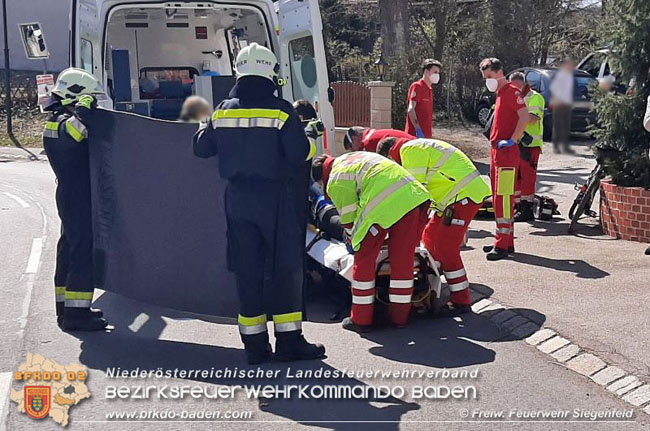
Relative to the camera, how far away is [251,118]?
546 centimetres

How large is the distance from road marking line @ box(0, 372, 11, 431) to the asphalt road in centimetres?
1

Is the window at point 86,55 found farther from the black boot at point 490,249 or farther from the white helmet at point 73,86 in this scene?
the black boot at point 490,249

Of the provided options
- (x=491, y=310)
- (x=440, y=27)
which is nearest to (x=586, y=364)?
(x=491, y=310)

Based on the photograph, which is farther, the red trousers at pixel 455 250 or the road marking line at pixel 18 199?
the road marking line at pixel 18 199

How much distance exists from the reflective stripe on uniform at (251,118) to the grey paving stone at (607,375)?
263 centimetres

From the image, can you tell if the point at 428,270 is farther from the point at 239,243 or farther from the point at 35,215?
the point at 35,215

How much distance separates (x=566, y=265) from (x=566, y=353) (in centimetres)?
261

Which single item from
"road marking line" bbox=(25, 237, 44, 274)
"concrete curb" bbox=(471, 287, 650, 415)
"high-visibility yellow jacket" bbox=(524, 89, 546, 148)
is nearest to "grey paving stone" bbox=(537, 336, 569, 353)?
"concrete curb" bbox=(471, 287, 650, 415)

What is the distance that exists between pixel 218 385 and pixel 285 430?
→ 87 centimetres

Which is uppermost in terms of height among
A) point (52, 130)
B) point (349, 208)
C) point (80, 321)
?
point (52, 130)

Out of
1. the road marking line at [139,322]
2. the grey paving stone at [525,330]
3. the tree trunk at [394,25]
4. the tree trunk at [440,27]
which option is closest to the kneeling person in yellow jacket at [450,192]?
the grey paving stone at [525,330]

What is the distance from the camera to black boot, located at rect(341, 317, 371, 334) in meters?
6.45

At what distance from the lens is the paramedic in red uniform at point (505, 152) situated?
8.39 metres

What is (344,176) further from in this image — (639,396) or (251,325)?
(639,396)
